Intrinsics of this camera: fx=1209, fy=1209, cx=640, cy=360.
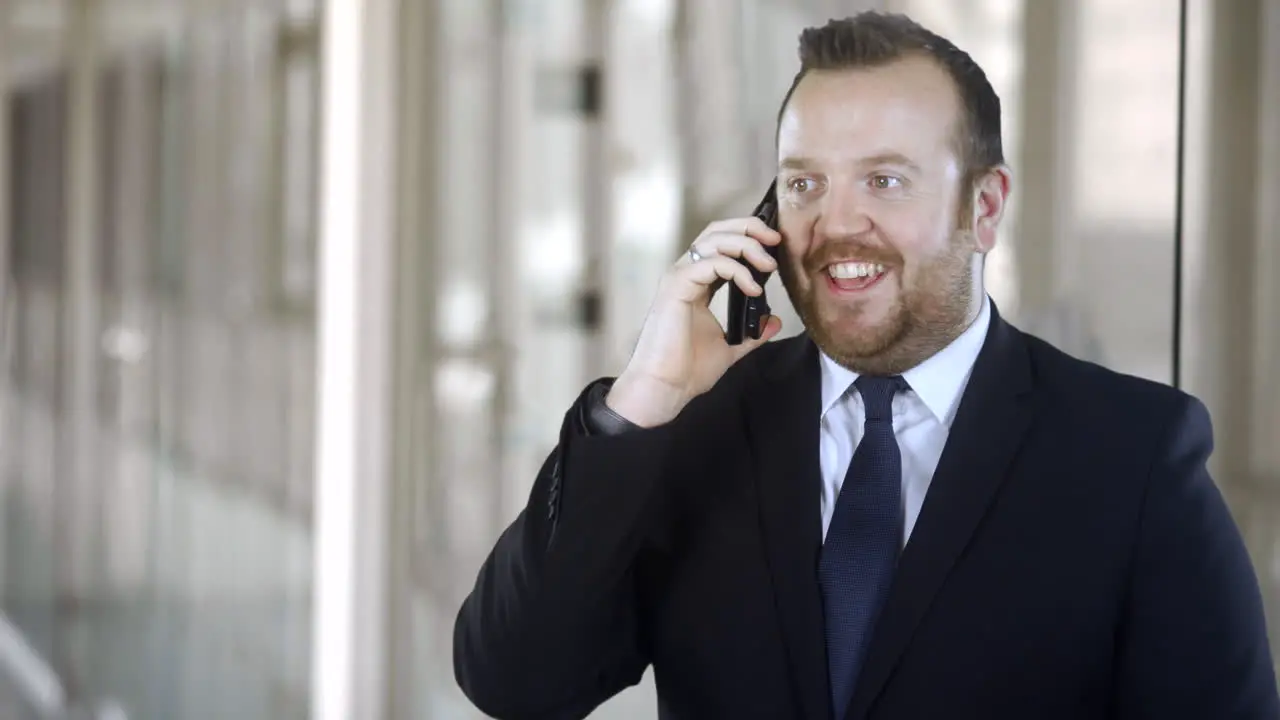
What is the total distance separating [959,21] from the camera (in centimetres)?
154

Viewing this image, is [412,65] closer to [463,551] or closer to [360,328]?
[360,328]

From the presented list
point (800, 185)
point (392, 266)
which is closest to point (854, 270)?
point (800, 185)

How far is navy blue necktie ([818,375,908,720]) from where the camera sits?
1298mm

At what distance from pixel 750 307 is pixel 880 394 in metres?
0.18

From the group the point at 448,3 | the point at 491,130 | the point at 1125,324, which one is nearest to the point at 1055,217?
the point at 1125,324

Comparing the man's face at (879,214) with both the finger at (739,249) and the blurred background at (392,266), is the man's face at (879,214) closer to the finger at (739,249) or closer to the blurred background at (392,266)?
the finger at (739,249)

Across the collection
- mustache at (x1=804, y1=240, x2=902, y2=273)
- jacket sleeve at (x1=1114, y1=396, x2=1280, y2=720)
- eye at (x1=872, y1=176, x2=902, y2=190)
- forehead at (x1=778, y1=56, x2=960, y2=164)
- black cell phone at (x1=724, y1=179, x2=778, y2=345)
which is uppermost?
forehead at (x1=778, y1=56, x2=960, y2=164)

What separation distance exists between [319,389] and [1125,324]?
6.68 ft

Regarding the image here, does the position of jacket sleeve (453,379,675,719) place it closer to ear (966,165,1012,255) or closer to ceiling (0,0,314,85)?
ear (966,165,1012,255)

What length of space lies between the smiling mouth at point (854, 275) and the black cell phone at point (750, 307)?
74 mm

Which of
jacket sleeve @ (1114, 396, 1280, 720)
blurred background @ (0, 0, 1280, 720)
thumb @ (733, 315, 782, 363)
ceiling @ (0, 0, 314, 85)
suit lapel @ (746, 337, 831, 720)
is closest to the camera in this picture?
jacket sleeve @ (1114, 396, 1280, 720)

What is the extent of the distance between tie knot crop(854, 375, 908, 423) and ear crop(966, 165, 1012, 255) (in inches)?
7.1

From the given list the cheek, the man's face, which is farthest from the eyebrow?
the cheek

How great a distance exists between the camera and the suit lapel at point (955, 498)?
4.10 ft
